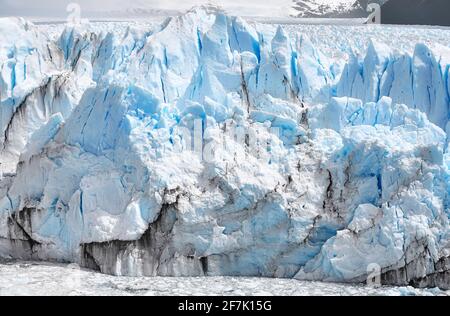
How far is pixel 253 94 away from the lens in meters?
9.53

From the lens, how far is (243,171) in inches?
322

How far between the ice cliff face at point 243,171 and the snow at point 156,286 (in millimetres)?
308

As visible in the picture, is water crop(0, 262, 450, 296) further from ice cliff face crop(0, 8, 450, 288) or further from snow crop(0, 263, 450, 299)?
ice cliff face crop(0, 8, 450, 288)

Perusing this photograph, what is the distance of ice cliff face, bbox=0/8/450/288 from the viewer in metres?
7.75

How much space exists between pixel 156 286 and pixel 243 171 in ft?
6.45

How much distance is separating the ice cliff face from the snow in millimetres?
308

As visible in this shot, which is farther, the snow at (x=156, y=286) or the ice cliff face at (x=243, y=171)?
the ice cliff face at (x=243, y=171)

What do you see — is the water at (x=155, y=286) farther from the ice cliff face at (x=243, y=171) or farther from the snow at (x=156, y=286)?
the ice cliff face at (x=243, y=171)

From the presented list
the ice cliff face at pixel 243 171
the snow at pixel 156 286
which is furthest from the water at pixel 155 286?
the ice cliff face at pixel 243 171

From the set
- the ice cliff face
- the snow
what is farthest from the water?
the ice cliff face

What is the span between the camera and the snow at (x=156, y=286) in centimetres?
687

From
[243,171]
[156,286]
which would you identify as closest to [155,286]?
[156,286]
